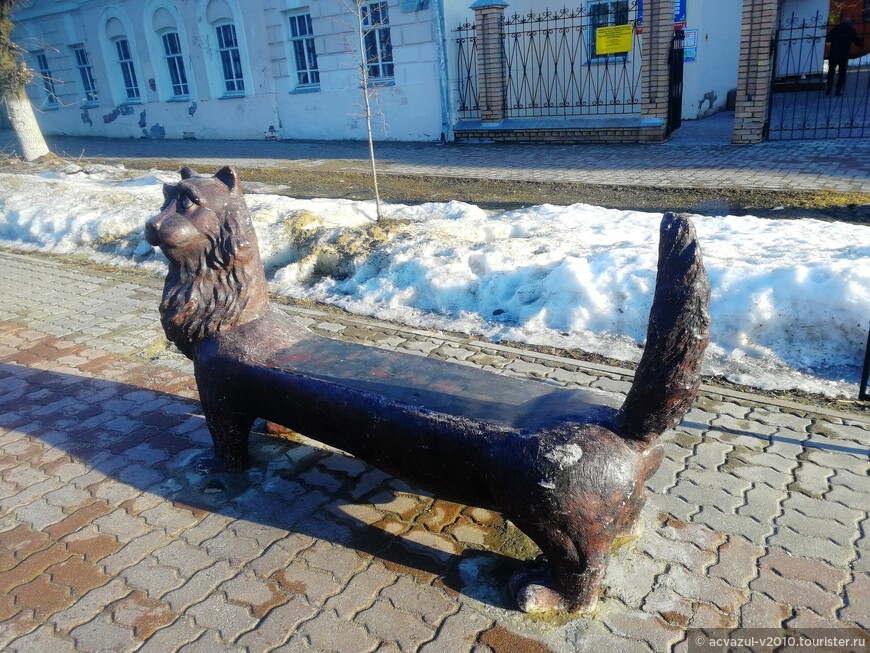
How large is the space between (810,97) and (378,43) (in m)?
11.8

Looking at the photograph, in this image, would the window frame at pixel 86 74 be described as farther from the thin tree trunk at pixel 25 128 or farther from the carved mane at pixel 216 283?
the carved mane at pixel 216 283

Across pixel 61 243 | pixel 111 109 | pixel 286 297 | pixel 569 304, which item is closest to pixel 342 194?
pixel 61 243

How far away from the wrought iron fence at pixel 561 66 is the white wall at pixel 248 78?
922 mm

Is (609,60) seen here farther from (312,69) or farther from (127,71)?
(127,71)

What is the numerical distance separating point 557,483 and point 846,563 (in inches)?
56.6

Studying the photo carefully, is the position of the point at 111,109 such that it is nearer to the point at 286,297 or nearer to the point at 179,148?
the point at 179,148

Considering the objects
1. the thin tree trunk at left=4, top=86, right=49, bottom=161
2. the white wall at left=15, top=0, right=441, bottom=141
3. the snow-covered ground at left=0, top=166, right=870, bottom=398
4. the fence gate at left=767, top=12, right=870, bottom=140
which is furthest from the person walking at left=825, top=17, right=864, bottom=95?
the thin tree trunk at left=4, top=86, right=49, bottom=161

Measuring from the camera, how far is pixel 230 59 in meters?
18.7

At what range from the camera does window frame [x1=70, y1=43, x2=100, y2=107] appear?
2216 cm

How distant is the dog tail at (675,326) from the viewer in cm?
207

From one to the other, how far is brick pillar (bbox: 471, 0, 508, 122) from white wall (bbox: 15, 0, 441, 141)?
1.20 m

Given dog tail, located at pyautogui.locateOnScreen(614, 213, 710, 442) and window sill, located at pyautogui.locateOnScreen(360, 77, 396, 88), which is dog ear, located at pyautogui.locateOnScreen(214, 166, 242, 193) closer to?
dog tail, located at pyautogui.locateOnScreen(614, 213, 710, 442)

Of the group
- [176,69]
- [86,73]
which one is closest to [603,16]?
[176,69]

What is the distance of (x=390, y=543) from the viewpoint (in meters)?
3.01
